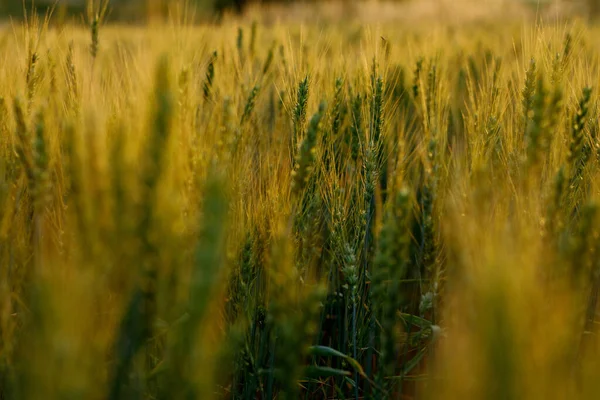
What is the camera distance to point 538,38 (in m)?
1.57

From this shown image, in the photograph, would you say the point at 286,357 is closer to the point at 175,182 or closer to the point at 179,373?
the point at 179,373

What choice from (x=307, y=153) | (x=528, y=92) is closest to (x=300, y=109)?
(x=307, y=153)

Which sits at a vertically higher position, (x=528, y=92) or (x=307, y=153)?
(x=528, y=92)

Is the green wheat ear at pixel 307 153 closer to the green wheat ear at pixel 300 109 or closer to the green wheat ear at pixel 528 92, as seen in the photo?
the green wheat ear at pixel 300 109

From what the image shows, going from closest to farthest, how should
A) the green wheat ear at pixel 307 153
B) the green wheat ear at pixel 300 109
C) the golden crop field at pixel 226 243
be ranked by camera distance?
the golden crop field at pixel 226 243 < the green wheat ear at pixel 307 153 < the green wheat ear at pixel 300 109

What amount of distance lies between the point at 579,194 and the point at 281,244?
121 centimetres

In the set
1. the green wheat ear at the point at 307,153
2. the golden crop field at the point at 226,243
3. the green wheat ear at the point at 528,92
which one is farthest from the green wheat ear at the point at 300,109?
the green wheat ear at the point at 528,92

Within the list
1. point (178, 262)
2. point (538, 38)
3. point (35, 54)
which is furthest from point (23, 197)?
point (538, 38)

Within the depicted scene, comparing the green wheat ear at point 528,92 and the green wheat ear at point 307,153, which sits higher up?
the green wheat ear at point 528,92

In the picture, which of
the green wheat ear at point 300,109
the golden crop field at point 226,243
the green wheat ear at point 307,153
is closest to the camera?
the golden crop field at point 226,243

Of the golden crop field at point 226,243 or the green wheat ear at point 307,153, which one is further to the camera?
the green wheat ear at point 307,153

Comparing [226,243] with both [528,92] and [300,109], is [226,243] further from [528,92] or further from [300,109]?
[528,92]

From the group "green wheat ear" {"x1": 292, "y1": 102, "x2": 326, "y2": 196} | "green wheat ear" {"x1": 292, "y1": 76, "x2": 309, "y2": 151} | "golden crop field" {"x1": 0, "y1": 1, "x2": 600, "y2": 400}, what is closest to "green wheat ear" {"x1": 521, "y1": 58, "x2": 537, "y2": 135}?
"golden crop field" {"x1": 0, "y1": 1, "x2": 600, "y2": 400}

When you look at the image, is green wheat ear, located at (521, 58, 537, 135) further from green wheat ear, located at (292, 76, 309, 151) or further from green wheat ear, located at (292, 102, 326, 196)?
green wheat ear, located at (292, 102, 326, 196)
